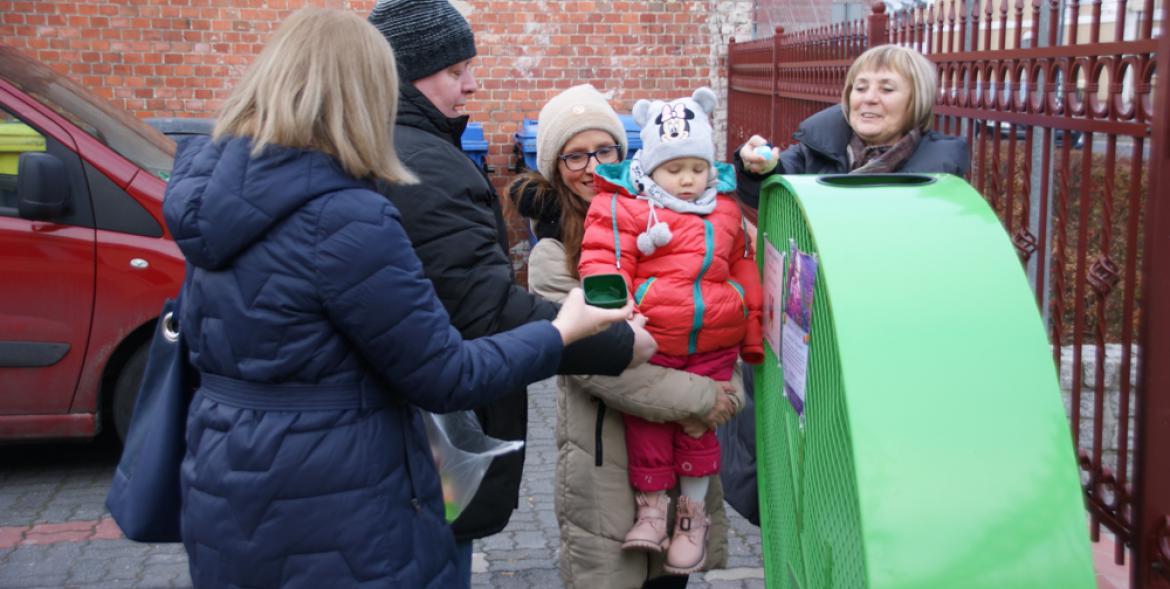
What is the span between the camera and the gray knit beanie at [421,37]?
105 inches

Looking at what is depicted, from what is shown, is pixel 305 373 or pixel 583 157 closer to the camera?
pixel 305 373

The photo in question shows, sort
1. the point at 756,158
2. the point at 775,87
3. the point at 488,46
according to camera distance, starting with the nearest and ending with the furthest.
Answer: the point at 756,158, the point at 775,87, the point at 488,46

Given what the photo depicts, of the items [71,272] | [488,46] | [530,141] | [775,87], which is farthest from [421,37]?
[488,46]

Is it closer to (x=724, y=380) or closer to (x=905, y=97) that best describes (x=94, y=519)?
(x=724, y=380)

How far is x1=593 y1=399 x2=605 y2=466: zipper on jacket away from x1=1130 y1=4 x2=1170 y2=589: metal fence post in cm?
126

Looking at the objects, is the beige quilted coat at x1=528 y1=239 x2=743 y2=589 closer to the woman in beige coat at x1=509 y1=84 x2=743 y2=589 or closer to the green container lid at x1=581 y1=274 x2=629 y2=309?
the woman in beige coat at x1=509 y1=84 x2=743 y2=589

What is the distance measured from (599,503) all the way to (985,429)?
1.59 m

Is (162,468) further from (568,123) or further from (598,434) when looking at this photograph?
(568,123)

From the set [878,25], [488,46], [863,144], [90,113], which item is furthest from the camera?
[488,46]

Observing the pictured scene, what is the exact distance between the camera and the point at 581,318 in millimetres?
2447

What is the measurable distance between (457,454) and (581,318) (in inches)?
15.4

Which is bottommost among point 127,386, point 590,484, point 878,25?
point 127,386

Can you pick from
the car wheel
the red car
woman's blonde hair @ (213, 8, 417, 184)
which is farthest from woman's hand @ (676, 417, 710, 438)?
the car wheel

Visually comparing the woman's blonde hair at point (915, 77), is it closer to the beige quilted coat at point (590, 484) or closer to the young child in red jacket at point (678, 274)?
the young child in red jacket at point (678, 274)
